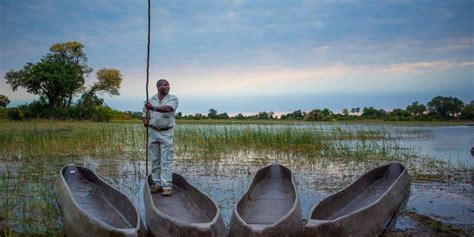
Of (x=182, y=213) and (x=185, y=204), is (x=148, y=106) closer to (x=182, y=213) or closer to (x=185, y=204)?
(x=185, y=204)

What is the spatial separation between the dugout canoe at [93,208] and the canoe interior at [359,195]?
6.98 feet

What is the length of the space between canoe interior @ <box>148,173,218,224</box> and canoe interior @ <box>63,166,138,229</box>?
0.49 metres

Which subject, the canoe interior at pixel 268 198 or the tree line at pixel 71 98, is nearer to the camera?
the canoe interior at pixel 268 198

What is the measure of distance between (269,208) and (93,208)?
93.6 inches

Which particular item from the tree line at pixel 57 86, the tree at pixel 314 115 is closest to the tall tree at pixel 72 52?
the tree line at pixel 57 86

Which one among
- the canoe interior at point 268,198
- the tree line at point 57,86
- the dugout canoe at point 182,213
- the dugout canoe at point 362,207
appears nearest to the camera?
the dugout canoe at point 182,213

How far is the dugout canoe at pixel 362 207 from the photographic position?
4824 millimetres

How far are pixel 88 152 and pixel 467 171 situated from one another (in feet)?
32.8

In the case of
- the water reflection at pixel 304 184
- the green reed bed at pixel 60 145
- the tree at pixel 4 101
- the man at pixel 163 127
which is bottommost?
the water reflection at pixel 304 184

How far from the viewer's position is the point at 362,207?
651 cm

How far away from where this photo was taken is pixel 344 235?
4.88 metres

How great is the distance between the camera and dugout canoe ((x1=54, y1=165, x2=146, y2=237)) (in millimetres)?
4574

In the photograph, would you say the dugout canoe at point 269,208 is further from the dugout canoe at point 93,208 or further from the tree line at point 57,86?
the tree line at point 57,86

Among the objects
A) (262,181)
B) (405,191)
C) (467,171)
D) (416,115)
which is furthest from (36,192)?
(416,115)
